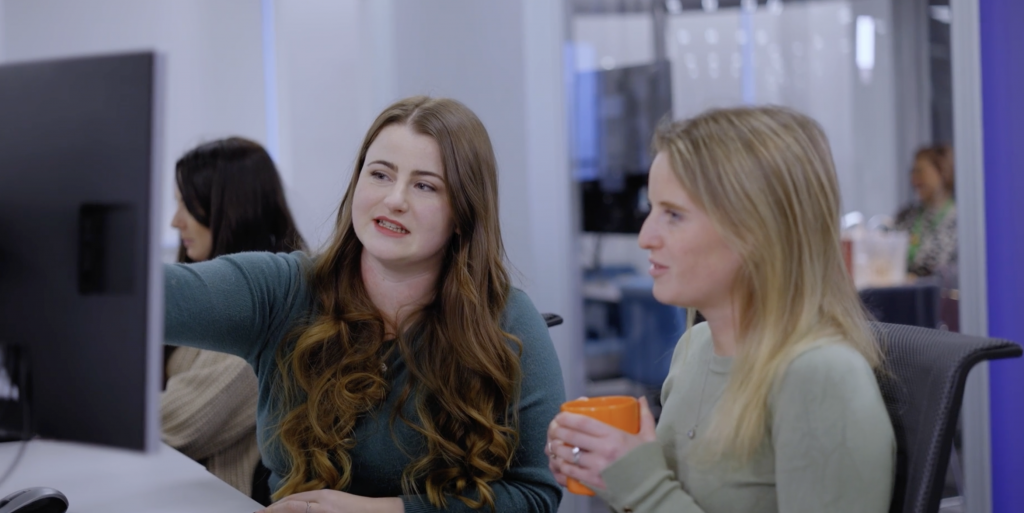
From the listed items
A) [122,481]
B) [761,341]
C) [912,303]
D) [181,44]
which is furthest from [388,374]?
[181,44]

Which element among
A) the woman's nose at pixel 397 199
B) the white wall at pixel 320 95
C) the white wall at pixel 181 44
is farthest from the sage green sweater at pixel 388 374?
the white wall at pixel 181 44

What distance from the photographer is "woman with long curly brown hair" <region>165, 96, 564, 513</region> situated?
1376mm

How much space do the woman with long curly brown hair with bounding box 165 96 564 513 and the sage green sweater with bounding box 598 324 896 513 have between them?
393 millimetres

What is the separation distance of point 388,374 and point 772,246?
26.1 inches

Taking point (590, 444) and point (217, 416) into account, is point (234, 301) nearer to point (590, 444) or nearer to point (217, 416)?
point (217, 416)

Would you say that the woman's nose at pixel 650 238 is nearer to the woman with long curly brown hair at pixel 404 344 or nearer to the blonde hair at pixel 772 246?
the blonde hair at pixel 772 246

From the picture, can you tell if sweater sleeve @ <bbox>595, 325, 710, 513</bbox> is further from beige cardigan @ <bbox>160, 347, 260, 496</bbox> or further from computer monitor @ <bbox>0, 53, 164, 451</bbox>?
beige cardigan @ <bbox>160, 347, 260, 496</bbox>

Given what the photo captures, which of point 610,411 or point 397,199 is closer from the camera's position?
point 610,411

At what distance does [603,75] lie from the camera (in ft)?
12.0

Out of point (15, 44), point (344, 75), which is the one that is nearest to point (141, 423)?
point (344, 75)

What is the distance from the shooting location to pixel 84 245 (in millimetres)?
867

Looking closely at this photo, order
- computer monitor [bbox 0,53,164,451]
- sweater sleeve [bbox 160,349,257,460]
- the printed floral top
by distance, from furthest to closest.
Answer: the printed floral top, sweater sleeve [bbox 160,349,257,460], computer monitor [bbox 0,53,164,451]

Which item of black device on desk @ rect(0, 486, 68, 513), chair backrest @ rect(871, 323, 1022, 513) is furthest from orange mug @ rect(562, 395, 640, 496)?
black device on desk @ rect(0, 486, 68, 513)

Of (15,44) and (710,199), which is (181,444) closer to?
(710,199)
